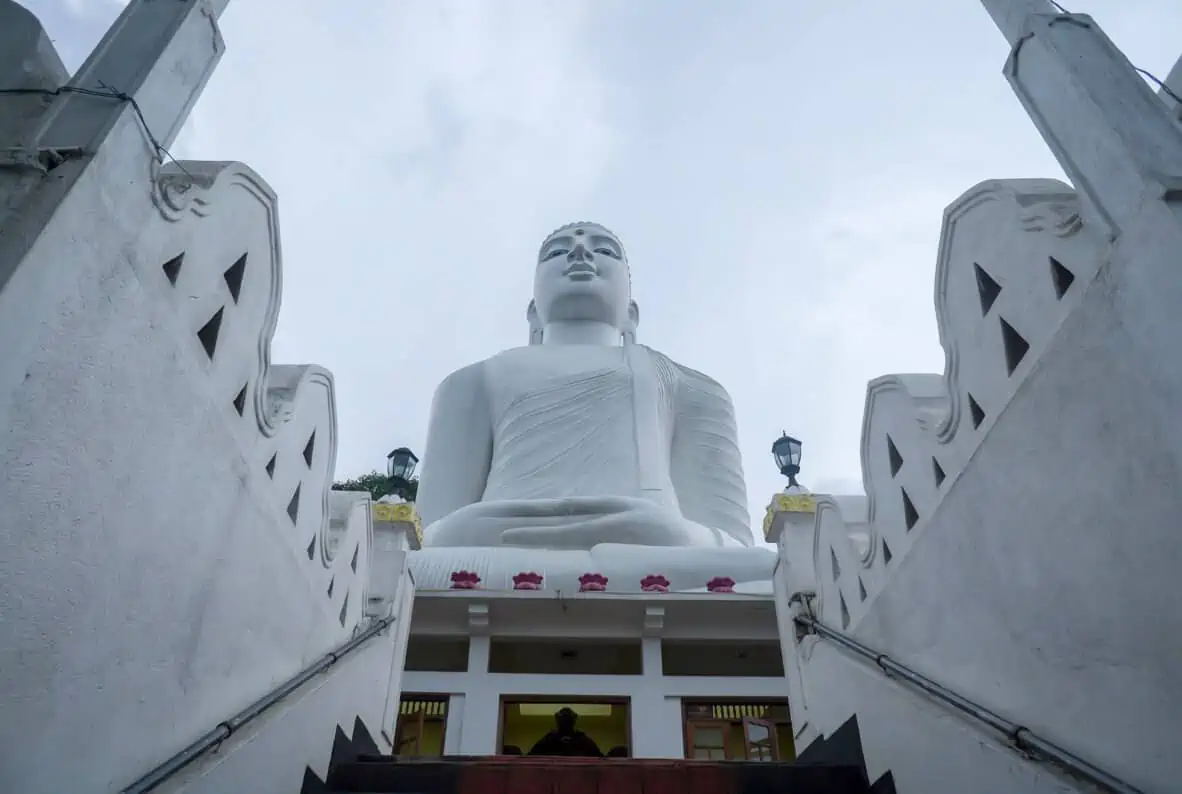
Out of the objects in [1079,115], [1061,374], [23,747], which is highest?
[1079,115]

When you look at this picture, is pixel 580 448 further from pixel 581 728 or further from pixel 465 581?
pixel 465 581

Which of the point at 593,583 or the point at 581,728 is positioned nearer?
the point at 593,583

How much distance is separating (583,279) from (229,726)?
12.8 metres

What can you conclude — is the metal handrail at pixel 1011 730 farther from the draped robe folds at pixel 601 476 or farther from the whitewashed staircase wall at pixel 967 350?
the draped robe folds at pixel 601 476

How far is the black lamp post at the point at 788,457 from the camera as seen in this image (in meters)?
9.26

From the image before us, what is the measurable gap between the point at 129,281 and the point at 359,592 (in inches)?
119

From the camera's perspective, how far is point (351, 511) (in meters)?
5.25

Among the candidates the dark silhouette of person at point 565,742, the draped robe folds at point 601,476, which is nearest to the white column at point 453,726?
the dark silhouette of person at point 565,742

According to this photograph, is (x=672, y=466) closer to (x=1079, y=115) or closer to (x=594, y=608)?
(x=594, y=608)

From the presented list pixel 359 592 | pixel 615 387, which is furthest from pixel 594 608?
pixel 615 387

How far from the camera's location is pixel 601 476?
12.8m

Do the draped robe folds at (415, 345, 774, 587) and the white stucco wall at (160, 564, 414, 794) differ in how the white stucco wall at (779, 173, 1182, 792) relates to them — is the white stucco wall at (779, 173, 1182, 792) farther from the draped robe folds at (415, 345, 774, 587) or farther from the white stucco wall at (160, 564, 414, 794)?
the draped robe folds at (415, 345, 774, 587)

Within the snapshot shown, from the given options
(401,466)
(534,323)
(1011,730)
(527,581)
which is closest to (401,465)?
(401,466)

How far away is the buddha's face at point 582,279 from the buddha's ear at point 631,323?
0.21m
